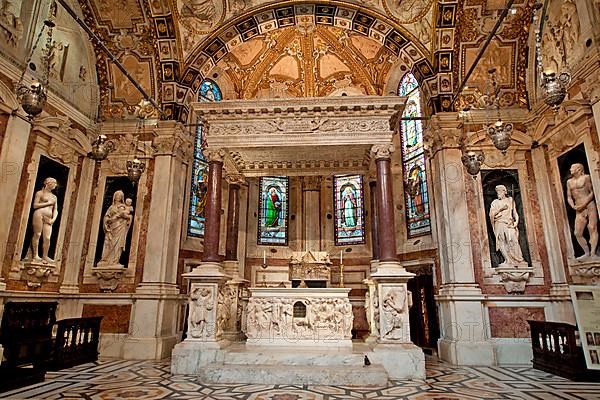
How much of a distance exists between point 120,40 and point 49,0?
1.57 metres

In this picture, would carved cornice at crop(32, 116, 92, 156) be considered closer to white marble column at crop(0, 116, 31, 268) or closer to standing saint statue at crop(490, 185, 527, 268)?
white marble column at crop(0, 116, 31, 268)

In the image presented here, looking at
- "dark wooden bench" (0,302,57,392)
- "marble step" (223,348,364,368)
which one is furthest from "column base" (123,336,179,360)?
"marble step" (223,348,364,368)

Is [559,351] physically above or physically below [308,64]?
below

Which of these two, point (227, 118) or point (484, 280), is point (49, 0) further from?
point (484, 280)

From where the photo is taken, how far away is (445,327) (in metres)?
7.32

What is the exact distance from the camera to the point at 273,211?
36.7 feet

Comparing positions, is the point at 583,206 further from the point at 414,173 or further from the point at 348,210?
the point at 348,210

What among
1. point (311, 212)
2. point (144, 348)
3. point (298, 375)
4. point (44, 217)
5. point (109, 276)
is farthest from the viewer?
point (311, 212)

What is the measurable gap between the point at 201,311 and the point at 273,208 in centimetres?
548

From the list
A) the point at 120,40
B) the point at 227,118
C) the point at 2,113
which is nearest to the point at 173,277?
the point at 227,118

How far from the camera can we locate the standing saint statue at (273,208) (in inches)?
437

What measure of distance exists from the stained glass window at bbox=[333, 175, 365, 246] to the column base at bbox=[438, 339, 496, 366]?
Result: 4307mm

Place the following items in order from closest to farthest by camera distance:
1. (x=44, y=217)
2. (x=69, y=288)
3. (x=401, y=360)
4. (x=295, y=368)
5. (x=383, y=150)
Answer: (x=295, y=368)
(x=401, y=360)
(x=383, y=150)
(x=44, y=217)
(x=69, y=288)

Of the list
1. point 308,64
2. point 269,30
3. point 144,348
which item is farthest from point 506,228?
point 144,348
